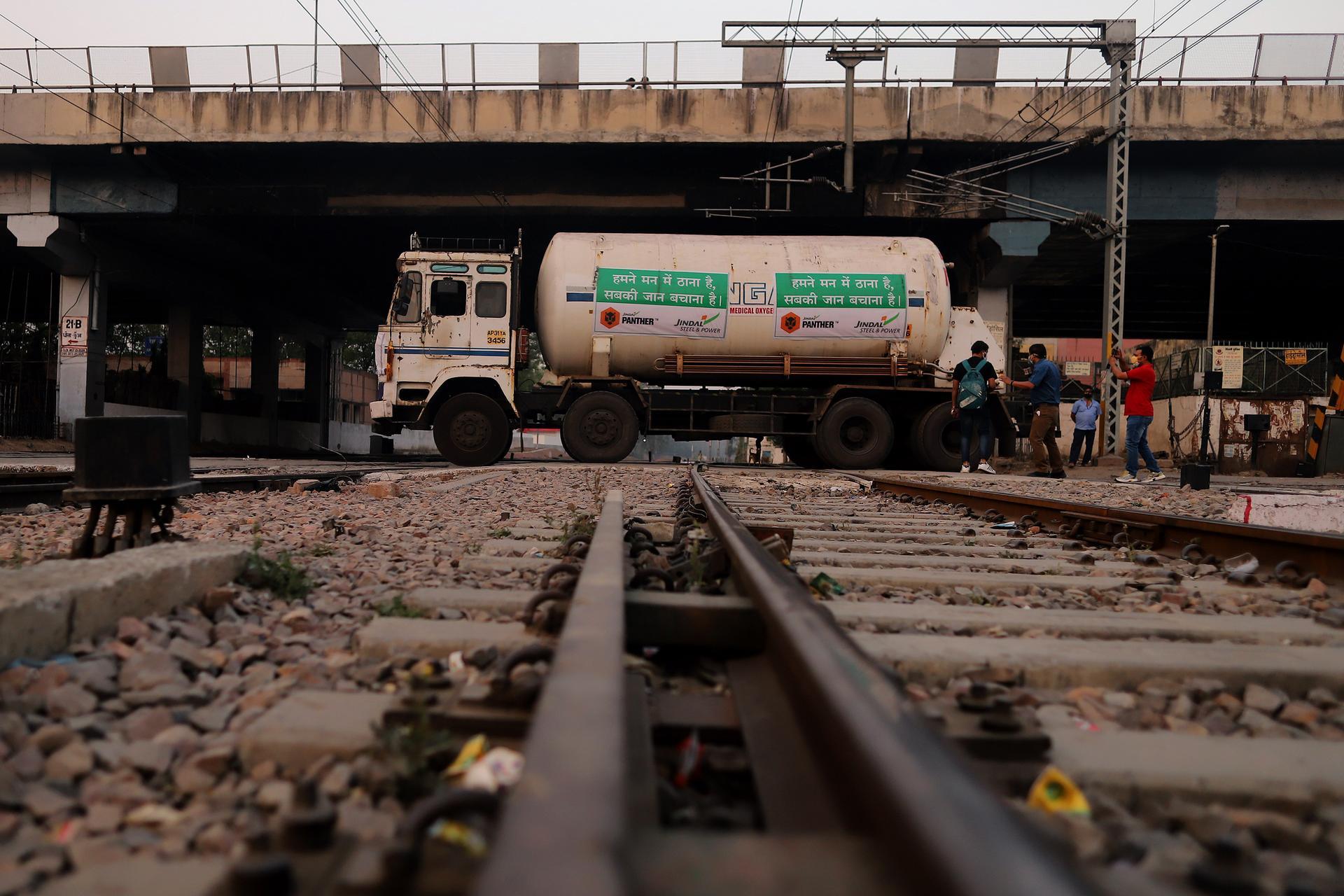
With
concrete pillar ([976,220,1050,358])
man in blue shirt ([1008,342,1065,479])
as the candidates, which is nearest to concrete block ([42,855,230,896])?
man in blue shirt ([1008,342,1065,479])

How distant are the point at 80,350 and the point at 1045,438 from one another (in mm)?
20978

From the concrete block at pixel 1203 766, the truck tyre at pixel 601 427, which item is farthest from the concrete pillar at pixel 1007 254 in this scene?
the concrete block at pixel 1203 766

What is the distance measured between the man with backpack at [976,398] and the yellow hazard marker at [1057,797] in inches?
495

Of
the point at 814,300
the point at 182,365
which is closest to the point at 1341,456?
the point at 814,300

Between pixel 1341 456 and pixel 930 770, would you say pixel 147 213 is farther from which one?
pixel 1341 456

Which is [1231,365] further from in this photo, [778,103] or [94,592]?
[94,592]

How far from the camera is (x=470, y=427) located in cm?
1447

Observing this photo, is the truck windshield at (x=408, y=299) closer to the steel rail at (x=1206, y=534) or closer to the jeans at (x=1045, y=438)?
the jeans at (x=1045, y=438)

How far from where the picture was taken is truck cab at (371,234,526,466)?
14109 millimetres

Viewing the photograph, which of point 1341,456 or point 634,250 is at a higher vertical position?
point 634,250

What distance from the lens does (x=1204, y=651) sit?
2324 millimetres

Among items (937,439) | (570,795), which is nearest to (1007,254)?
(937,439)

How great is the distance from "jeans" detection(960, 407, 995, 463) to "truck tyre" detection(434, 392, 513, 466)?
23.6 ft

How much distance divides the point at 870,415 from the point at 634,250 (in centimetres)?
474
